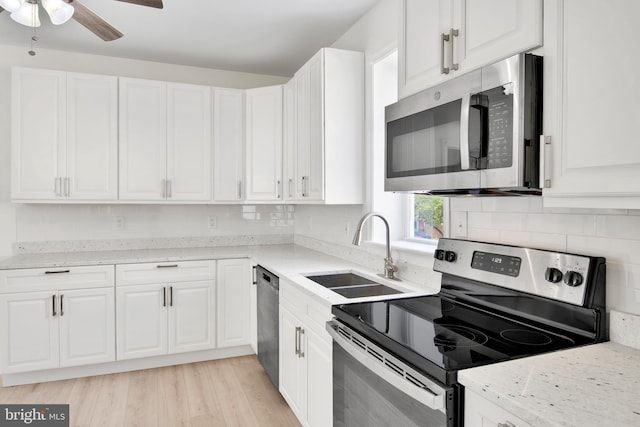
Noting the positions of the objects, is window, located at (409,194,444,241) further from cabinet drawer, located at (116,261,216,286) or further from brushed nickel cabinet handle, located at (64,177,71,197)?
brushed nickel cabinet handle, located at (64,177,71,197)

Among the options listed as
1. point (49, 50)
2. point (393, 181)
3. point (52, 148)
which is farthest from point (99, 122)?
point (393, 181)

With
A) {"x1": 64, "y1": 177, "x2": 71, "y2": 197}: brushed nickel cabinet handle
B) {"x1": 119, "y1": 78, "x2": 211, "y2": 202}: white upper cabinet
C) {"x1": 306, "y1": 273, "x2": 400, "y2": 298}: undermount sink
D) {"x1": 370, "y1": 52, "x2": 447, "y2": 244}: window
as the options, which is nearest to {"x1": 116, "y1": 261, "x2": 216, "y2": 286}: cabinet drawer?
{"x1": 119, "y1": 78, "x2": 211, "y2": 202}: white upper cabinet

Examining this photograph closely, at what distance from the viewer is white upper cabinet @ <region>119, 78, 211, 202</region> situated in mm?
3359

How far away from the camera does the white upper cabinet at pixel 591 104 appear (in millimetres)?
956

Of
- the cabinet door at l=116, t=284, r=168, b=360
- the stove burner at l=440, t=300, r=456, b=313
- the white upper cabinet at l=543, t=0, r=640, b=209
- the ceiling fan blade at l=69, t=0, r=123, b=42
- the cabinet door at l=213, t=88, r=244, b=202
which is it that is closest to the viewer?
the white upper cabinet at l=543, t=0, r=640, b=209

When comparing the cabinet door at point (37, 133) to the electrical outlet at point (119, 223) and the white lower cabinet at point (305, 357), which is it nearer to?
the electrical outlet at point (119, 223)

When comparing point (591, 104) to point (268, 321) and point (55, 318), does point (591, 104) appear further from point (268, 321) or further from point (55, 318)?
point (55, 318)

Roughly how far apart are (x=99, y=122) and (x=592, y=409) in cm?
350

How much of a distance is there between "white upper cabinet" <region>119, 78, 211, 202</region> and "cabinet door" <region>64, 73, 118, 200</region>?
0.24ft

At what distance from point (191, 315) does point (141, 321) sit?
0.36 meters

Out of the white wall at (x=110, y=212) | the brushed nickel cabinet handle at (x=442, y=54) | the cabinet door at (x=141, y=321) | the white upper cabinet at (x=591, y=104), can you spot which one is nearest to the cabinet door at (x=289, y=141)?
the white wall at (x=110, y=212)

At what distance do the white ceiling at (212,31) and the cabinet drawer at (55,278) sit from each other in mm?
1720

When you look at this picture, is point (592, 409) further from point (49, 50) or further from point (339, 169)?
point (49, 50)

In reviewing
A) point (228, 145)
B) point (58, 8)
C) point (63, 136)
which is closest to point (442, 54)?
point (58, 8)
